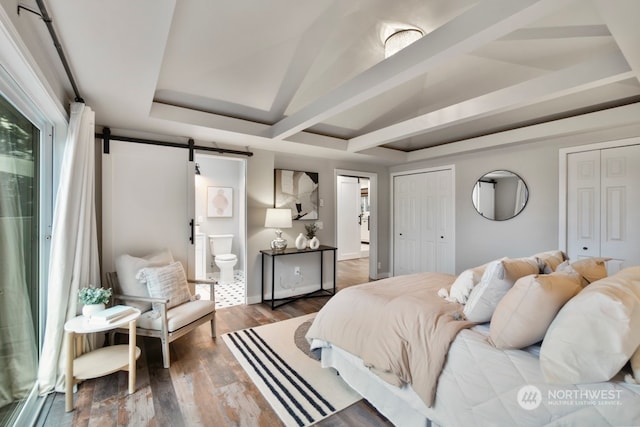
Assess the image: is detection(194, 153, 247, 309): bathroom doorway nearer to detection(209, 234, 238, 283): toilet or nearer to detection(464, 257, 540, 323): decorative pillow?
detection(209, 234, 238, 283): toilet

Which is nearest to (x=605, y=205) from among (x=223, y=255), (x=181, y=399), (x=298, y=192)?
(x=298, y=192)

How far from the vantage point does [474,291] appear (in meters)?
1.77

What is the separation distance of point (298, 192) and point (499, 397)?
11.6ft

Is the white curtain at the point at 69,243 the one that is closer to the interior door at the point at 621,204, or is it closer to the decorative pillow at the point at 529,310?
the decorative pillow at the point at 529,310

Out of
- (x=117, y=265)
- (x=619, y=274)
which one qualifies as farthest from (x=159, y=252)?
(x=619, y=274)

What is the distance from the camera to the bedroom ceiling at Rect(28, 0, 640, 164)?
1.54m

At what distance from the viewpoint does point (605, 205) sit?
315cm

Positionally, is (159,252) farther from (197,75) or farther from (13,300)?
(197,75)

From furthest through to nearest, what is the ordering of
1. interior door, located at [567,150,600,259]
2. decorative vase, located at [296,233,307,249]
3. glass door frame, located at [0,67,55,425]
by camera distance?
decorative vase, located at [296,233,307,249], interior door, located at [567,150,600,259], glass door frame, located at [0,67,55,425]

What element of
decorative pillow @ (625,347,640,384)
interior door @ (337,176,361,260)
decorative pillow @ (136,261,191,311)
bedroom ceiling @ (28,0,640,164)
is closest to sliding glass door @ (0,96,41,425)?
bedroom ceiling @ (28,0,640,164)

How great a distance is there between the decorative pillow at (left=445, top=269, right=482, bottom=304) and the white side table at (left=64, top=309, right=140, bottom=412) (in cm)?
228

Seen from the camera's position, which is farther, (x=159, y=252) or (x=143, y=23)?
(x=159, y=252)

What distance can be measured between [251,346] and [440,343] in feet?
6.14

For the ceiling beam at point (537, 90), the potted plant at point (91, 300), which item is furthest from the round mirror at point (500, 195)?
the potted plant at point (91, 300)
